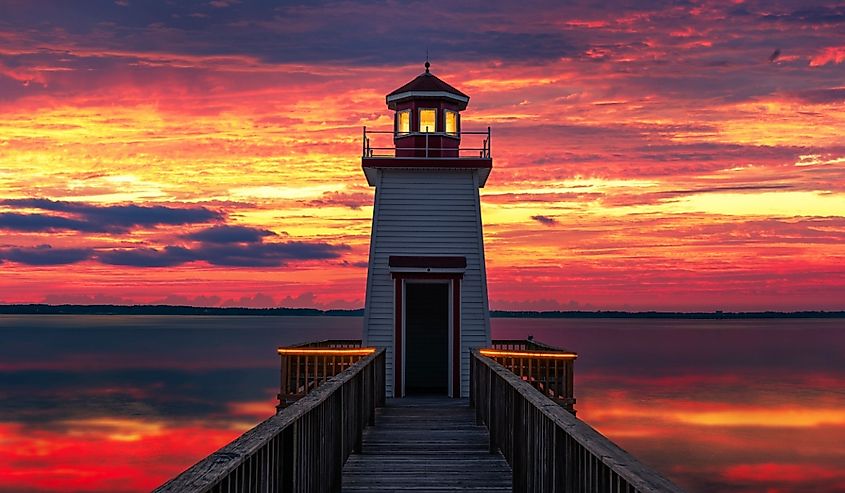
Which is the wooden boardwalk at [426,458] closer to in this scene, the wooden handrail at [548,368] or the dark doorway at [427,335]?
the wooden handrail at [548,368]

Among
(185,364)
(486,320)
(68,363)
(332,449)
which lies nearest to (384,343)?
(486,320)

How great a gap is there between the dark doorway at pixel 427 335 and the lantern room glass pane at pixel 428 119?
3236 millimetres

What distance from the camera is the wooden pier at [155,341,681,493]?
3994 mm

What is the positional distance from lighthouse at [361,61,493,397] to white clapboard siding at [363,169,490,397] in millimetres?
19

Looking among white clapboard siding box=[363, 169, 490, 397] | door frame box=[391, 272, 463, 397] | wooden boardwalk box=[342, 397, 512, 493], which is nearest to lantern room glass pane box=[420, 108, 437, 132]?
white clapboard siding box=[363, 169, 490, 397]

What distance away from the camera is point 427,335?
1845 cm

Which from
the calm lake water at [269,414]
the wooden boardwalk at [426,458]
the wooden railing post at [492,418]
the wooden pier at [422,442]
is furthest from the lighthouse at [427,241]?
the calm lake water at [269,414]

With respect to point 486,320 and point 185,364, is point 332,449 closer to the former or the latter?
point 486,320

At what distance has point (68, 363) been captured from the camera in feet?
218

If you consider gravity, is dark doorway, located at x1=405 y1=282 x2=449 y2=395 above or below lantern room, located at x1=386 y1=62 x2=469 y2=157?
below

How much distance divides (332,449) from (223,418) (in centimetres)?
2810

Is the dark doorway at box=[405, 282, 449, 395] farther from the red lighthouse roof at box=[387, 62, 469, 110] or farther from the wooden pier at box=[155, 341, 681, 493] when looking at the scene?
the red lighthouse roof at box=[387, 62, 469, 110]

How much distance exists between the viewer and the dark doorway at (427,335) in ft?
60.1

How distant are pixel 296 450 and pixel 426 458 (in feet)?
14.9
